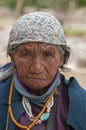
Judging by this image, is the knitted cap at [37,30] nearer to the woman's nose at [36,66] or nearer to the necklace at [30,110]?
the woman's nose at [36,66]

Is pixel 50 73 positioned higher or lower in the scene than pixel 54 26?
lower

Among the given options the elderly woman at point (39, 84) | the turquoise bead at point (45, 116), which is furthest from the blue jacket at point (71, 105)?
the turquoise bead at point (45, 116)

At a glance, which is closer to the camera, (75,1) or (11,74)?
(11,74)

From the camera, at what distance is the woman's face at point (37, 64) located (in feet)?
10.8

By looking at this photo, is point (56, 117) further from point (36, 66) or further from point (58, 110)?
point (36, 66)

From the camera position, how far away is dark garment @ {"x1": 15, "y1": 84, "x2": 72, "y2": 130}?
3.43 metres

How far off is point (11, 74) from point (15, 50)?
290mm

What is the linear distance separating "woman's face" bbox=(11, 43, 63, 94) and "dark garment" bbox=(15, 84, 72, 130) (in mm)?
157

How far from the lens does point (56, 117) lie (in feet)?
11.3

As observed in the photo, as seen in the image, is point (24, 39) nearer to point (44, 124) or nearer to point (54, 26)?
point (54, 26)

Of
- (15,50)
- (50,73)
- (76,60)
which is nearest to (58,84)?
(50,73)

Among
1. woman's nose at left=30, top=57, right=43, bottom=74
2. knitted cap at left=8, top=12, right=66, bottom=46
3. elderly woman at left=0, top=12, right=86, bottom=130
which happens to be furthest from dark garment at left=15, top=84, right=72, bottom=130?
knitted cap at left=8, top=12, right=66, bottom=46

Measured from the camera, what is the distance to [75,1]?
1993 inches

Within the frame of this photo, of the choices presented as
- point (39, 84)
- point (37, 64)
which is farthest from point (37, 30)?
point (39, 84)
